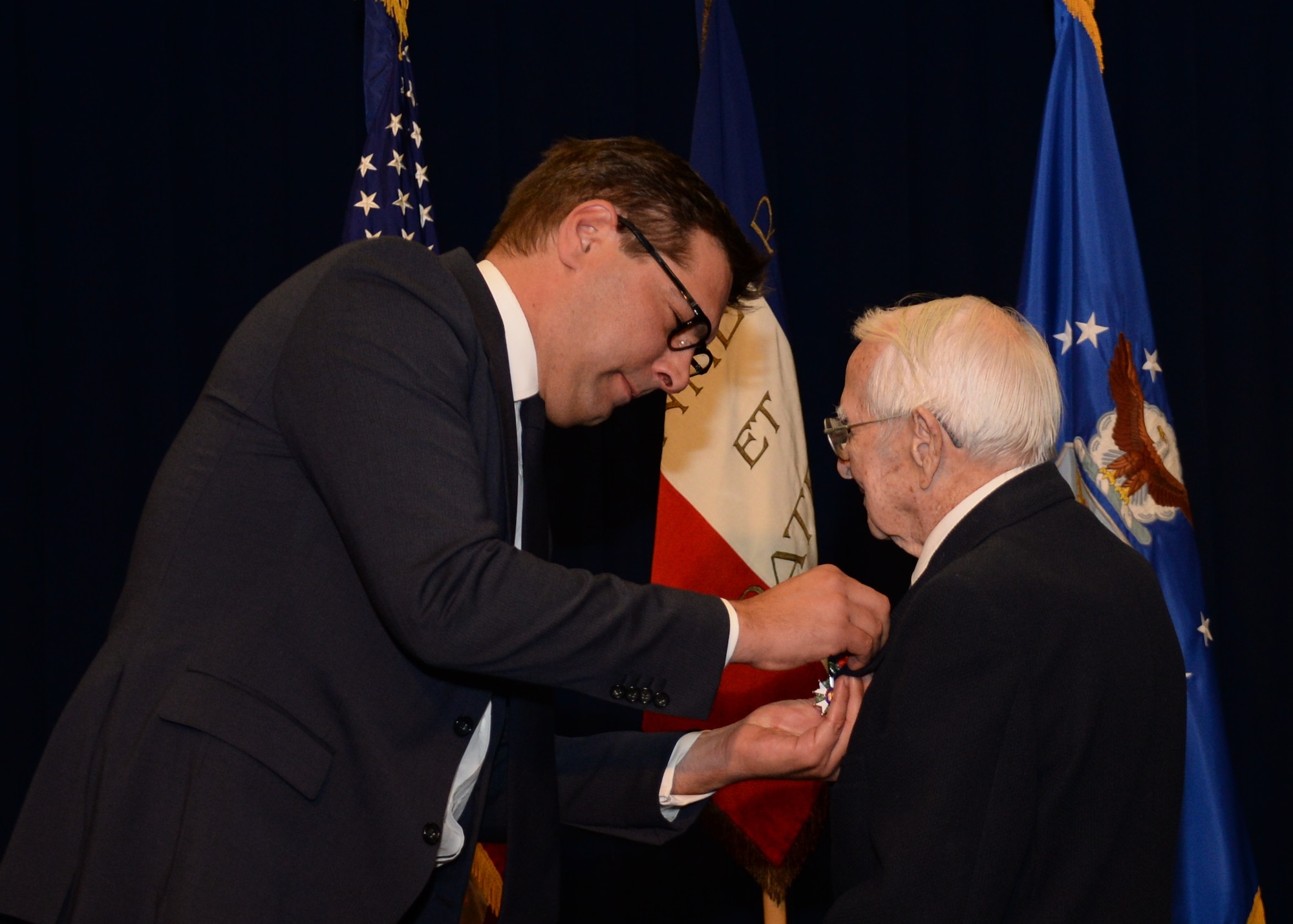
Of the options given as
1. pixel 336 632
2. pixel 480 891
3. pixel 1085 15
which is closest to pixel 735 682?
pixel 480 891

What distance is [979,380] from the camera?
1716mm

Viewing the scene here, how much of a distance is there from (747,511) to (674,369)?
1.51m

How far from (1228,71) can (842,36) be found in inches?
58.1

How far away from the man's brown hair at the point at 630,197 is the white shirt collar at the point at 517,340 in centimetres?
9

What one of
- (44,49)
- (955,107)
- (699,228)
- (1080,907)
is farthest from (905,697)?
(44,49)

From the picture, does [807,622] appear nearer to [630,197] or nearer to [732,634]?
[732,634]

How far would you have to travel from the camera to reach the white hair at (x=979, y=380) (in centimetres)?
171

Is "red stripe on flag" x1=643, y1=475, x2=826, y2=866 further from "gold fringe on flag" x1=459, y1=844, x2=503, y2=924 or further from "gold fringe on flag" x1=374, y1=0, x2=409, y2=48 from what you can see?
"gold fringe on flag" x1=374, y1=0, x2=409, y2=48

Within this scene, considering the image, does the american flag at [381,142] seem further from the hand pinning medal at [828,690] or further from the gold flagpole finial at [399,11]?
the hand pinning medal at [828,690]

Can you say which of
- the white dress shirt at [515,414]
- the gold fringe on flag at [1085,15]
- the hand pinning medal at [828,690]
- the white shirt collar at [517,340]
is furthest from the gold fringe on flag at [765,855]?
the gold fringe on flag at [1085,15]

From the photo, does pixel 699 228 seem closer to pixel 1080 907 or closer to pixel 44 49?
pixel 1080 907

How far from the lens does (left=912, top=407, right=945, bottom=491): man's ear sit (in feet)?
5.74

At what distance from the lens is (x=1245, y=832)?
10.1ft

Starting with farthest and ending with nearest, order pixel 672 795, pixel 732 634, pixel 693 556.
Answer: pixel 693 556
pixel 672 795
pixel 732 634
